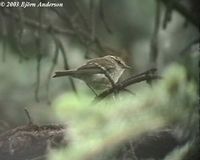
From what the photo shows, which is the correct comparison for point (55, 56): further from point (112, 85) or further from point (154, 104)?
point (154, 104)

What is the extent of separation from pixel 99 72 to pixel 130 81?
8 centimetres

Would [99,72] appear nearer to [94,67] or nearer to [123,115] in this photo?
[94,67]

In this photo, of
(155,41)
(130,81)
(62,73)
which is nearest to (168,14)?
(155,41)

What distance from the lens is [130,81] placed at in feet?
4.09

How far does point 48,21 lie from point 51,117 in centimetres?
24

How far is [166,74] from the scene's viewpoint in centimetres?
129

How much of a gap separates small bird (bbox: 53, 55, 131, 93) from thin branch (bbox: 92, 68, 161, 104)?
1 centimetres

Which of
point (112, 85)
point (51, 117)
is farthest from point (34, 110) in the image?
point (112, 85)

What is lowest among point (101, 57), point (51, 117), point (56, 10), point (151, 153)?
point (151, 153)

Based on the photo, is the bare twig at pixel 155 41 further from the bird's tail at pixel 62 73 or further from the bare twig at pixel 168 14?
the bird's tail at pixel 62 73

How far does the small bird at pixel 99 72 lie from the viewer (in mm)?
1224

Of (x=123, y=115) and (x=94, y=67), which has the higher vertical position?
(x=94, y=67)

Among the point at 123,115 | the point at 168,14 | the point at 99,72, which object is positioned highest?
the point at 168,14

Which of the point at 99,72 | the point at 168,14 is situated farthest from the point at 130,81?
the point at 168,14
